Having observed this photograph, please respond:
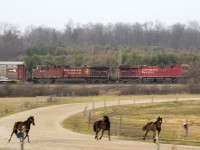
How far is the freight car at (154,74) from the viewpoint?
8275 centimetres

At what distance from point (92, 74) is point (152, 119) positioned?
144 feet

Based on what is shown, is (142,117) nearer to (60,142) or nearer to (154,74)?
(60,142)

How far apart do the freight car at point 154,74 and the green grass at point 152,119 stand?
26.6 metres

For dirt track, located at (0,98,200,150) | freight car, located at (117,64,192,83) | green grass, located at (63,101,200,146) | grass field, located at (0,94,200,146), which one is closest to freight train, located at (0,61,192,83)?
freight car, located at (117,64,192,83)

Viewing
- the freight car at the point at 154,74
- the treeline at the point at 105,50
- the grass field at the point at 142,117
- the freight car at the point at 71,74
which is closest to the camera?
the grass field at the point at 142,117

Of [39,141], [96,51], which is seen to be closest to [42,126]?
[39,141]

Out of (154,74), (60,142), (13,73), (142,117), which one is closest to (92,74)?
(154,74)

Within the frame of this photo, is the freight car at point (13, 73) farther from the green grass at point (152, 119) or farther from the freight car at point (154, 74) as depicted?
the green grass at point (152, 119)

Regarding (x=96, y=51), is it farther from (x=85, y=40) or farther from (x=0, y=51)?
(x=85, y=40)

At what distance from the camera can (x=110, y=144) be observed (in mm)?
23953

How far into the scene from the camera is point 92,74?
8275 cm

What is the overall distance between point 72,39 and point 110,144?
15414 centimetres

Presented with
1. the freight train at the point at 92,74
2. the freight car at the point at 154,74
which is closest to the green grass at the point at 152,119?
the freight car at the point at 154,74

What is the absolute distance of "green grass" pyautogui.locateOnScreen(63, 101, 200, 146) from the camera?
1132 inches
